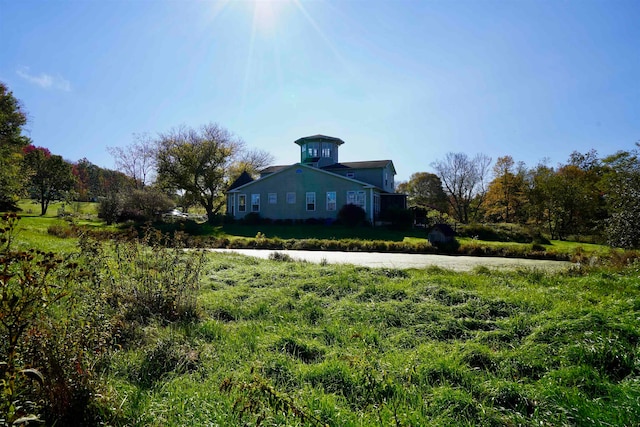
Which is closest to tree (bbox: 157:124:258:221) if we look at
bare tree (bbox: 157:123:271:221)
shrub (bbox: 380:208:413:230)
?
bare tree (bbox: 157:123:271:221)

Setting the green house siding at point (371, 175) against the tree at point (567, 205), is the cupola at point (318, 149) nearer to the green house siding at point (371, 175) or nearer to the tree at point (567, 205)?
the green house siding at point (371, 175)

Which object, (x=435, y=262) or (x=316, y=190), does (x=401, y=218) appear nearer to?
(x=316, y=190)

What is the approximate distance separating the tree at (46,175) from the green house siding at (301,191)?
24219mm

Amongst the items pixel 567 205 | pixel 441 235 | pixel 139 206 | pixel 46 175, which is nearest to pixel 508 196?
pixel 567 205

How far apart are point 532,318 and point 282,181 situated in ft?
92.9

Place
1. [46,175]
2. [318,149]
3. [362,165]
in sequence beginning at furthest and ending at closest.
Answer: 1. [46,175]
2. [318,149]
3. [362,165]

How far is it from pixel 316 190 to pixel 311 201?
3.48ft

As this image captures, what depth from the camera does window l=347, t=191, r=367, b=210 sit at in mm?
29641

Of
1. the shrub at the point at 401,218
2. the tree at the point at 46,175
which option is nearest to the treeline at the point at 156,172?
the tree at the point at 46,175

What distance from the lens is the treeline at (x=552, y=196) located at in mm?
14742

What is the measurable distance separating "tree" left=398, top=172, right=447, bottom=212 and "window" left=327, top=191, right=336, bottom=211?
2003 cm

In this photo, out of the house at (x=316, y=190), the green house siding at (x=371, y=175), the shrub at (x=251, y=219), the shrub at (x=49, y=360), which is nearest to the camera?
the shrub at (x=49, y=360)

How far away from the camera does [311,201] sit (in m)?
31.2

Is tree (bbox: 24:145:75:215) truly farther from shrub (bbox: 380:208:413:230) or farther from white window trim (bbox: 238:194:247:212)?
shrub (bbox: 380:208:413:230)
